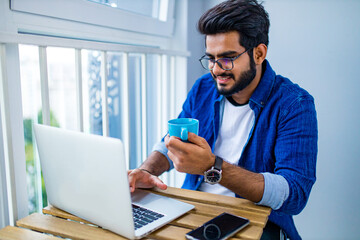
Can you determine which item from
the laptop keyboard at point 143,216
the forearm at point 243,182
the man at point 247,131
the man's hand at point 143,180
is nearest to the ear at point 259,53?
the man at point 247,131

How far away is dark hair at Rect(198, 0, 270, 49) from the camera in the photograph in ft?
3.92

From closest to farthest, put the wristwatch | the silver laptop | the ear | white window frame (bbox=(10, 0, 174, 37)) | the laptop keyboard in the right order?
1. the silver laptop
2. the laptop keyboard
3. the wristwatch
4. white window frame (bbox=(10, 0, 174, 37))
5. the ear

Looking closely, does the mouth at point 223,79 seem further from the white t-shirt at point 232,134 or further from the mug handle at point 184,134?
the mug handle at point 184,134

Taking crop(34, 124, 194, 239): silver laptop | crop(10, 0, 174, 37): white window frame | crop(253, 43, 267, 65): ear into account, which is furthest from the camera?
crop(253, 43, 267, 65): ear

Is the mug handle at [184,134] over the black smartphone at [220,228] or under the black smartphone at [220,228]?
over

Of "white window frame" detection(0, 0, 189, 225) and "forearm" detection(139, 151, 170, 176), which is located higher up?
"white window frame" detection(0, 0, 189, 225)

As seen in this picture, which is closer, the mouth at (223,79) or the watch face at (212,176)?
the watch face at (212,176)

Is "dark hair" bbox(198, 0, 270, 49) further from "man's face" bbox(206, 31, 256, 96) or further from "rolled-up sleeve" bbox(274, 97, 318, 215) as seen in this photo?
"rolled-up sleeve" bbox(274, 97, 318, 215)

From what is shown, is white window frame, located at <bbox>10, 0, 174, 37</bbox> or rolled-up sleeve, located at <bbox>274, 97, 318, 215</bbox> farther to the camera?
white window frame, located at <bbox>10, 0, 174, 37</bbox>

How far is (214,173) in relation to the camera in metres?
0.96

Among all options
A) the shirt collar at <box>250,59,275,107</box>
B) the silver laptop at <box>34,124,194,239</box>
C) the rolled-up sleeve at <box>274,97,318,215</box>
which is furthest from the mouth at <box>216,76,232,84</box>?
the silver laptop at <box>34,124,194,239</box>

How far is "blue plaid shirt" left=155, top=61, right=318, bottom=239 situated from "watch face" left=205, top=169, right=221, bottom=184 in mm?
227

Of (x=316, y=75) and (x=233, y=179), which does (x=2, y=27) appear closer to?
(x=233, y=179)

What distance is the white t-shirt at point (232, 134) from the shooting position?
1290mm
